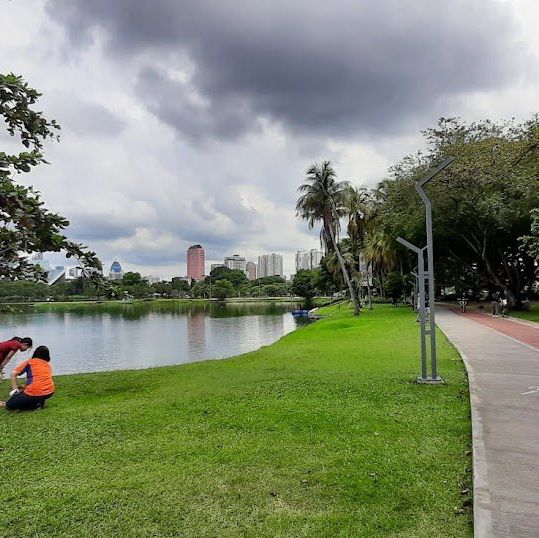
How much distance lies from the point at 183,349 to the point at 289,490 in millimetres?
20685

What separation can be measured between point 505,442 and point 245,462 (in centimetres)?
280

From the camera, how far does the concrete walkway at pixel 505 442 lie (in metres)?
3.46

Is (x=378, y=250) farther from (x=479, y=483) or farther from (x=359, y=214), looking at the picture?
(x=479, y=483)

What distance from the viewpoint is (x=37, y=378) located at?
7121 mm

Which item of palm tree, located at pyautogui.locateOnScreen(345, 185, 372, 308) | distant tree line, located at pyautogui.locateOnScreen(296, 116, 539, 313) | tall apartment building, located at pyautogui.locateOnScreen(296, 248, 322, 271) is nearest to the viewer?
distant tree line, located at pyautogui.locateOnScreen(296, 116, 539, 313)

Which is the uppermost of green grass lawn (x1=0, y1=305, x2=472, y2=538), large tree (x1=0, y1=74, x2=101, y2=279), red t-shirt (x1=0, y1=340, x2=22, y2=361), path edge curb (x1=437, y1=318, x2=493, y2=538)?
large tree (x1=0, y1=74, x2=101, y2=279)

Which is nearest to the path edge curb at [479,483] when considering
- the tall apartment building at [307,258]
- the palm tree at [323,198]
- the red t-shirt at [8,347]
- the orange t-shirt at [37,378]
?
the orange t-shirt at [37,378]

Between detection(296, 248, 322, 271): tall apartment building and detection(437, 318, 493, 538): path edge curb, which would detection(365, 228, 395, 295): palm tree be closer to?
detection(437, 318, 493, 538): path edge curb

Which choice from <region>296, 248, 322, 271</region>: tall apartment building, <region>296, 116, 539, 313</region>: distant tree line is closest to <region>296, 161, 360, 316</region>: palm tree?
<region>296, 116, 539, 313</region>: distant tree line

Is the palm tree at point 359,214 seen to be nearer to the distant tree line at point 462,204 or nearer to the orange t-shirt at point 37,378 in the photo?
the distant tree line at point 462,204

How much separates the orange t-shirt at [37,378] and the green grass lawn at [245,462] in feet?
1.03

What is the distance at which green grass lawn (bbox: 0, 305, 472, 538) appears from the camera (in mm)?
3561

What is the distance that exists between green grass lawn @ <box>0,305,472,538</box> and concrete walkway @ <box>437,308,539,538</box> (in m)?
0.19

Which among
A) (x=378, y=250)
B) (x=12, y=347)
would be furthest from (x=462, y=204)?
(x=12, y=347)
